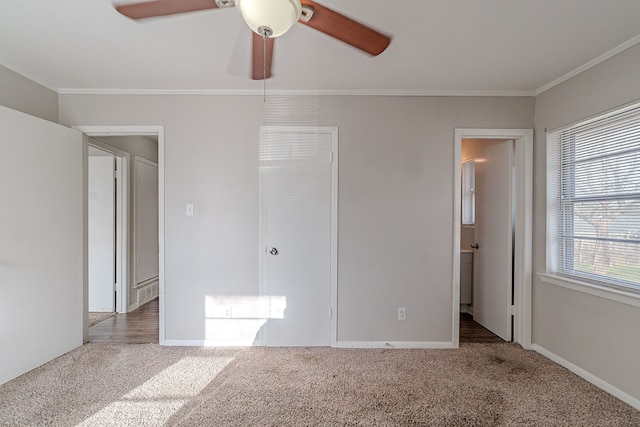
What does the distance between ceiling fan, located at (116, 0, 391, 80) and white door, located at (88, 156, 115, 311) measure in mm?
3061

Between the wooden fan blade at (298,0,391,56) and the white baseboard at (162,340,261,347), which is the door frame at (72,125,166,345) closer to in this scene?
the white baseboard at (162,340,261,347)

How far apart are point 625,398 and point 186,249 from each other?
11.5ft

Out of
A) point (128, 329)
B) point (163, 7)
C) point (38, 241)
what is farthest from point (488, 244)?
point (38, 241)

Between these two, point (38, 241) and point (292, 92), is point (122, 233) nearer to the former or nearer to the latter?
point (38, 241)

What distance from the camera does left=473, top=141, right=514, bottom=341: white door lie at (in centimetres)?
297

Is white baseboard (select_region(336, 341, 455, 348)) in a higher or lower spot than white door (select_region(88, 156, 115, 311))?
lower

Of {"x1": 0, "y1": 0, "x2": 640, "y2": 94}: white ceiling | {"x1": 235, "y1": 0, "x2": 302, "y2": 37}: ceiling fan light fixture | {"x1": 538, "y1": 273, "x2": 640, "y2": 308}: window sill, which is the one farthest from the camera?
{"x1": 538, "y1": 273, "x2": 640, "y2": 308}: window sill

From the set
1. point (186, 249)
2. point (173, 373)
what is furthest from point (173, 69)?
point (173, 373)

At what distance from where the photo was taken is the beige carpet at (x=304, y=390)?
1843mm

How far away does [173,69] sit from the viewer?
2.43 meters

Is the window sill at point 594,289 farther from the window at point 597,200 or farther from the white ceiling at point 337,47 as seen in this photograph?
the white ceiling at point 337,47

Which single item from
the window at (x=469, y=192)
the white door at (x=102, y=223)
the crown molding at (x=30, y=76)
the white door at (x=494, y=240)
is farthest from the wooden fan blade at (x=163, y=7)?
the window at (x=469, y=192)

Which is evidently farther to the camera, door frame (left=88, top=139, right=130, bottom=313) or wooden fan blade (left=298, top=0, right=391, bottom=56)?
door frame (left=88, top=139, right=130, bottom=313)

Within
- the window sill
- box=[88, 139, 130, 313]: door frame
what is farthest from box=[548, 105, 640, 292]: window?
box=[88, 139, 130, 313]: door frame
